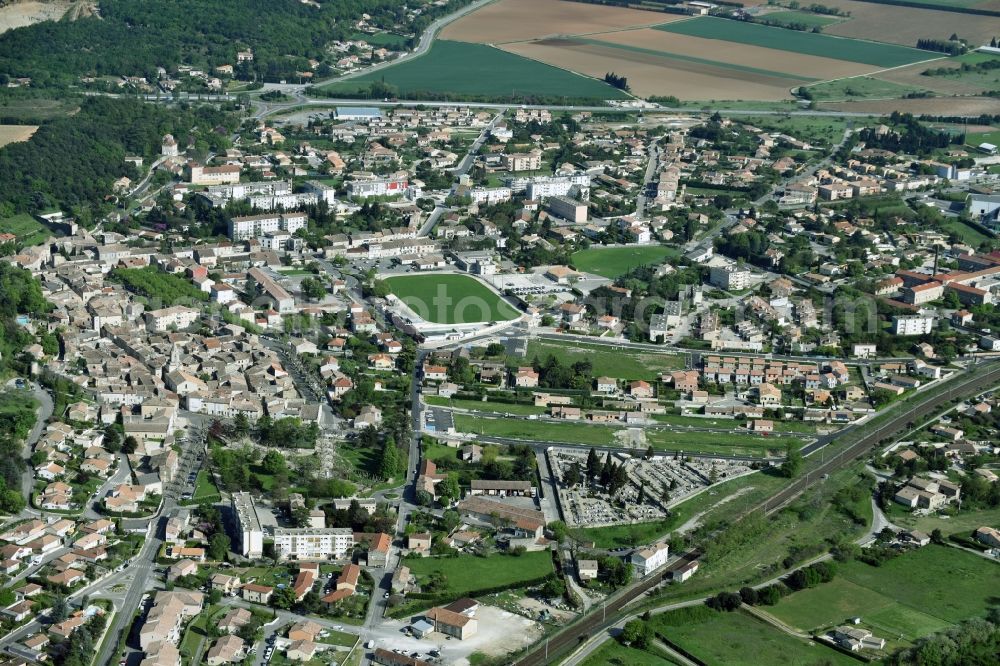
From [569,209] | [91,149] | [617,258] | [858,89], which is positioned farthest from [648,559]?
[858,89]

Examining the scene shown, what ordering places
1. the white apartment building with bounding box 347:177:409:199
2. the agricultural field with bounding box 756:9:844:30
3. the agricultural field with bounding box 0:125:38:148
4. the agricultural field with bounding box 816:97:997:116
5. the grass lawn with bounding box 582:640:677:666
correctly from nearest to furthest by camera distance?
the grass lawn with bounding box 582:640:677:666, the white apartment building with bounding box 347:177:409:199, the agricultural field with bounding box 0:125:38:148, the agricultural field with bounding box 816:97:997:116, the agricultural field with bounding box 756:9:844:30

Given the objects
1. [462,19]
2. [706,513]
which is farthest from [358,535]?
[462,19]

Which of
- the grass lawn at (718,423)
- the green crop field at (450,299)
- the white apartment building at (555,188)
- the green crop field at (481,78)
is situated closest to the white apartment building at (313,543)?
the grass lawn at (718,423)

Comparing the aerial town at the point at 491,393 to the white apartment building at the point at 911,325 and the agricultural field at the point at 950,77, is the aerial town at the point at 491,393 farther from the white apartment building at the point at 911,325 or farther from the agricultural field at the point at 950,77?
the agricultural field at the point at 950,77

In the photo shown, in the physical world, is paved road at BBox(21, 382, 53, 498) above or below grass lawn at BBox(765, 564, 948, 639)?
above

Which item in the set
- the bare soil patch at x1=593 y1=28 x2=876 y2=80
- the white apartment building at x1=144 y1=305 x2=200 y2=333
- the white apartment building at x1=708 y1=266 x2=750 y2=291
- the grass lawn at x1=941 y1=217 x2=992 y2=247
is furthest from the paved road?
the bare soil patch at x1=593 y1=28 x2=876 y2=80

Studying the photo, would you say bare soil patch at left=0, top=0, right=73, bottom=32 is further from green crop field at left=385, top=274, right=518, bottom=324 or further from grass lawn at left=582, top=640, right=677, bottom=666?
grass lawn at left=582, top=640, right=677, bottom=666

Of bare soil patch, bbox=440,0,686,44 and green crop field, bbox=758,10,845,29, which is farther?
green crop field, bbox=758,10,845,29
